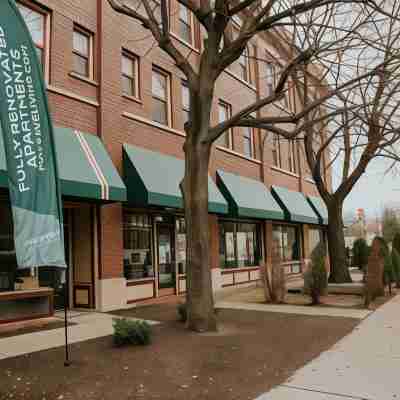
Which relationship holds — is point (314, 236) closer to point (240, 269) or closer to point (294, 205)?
point (294, 205)

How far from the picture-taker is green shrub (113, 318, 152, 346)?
689cm

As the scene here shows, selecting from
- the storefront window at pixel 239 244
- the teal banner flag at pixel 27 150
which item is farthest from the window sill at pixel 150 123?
the teal banner flag at pixel 27 150

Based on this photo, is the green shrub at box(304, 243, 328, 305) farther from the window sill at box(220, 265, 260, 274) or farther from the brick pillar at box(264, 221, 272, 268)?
the brick pillar at box(264, 221, 272, 268)

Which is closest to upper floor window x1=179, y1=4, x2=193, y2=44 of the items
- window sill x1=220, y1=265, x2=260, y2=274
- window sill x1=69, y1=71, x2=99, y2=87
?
window sill x1=69, y1=71, x2=99, y2=87

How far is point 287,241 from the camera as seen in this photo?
2259 cm

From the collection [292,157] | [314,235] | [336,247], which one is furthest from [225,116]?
[314,235]

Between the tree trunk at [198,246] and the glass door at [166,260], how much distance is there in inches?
204

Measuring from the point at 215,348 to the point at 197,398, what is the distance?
2.08 m

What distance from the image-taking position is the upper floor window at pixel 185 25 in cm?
Answer: 1541

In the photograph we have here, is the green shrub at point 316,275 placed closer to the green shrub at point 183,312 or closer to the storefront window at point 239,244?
the green shrub at point 183,312

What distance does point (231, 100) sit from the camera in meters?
17.9

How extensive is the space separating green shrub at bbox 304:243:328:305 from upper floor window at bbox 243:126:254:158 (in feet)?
27.1

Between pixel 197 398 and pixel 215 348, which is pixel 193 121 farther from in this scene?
pixel 197 398

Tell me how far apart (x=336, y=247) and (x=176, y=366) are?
1221cm
